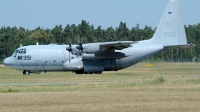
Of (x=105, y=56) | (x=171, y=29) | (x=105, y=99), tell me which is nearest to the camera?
(x=105, y=99)

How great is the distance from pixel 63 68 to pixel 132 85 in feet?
60.9

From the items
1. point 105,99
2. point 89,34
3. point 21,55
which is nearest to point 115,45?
point 21,55

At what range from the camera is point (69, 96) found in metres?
25.3

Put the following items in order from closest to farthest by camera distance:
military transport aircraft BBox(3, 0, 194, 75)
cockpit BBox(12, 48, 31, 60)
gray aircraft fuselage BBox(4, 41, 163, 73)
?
1. military transport aircraft BBox(3, 0, 194, 75)
2. gray aircraft fuselage BBox(4, 41, 163, 73)
3. cockpit BBox(12, 48, 31, 60)

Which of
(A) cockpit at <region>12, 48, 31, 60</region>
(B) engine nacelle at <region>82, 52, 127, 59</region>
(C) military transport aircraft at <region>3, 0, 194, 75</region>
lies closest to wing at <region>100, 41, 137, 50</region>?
(C) military transport aircraft at <region>3, 0, 194, 75</region>

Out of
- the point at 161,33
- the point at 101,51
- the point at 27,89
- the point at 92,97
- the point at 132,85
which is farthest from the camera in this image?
the point at 161,33

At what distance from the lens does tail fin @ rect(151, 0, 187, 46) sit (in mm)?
51906

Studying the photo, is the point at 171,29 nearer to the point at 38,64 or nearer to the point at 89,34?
the point at 38,64

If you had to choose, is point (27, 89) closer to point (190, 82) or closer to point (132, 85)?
point (132, 85)

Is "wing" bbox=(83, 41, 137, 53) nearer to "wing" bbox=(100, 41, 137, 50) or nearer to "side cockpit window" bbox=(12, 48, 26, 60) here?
"wing" bbox=(100, 41, 137, 50)

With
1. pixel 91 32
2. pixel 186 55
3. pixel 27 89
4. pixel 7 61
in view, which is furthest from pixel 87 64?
pixel 91 32

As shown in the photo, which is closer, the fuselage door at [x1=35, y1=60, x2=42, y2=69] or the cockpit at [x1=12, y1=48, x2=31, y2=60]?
the fuselage door at [x1=35, y1=60, x2=42, y2=69]

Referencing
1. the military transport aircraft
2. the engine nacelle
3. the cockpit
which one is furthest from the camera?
the cockpit

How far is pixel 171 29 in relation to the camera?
171 feet
